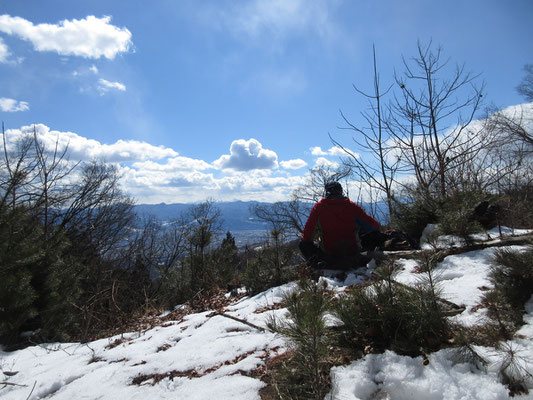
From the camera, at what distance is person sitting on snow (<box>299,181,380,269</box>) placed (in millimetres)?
5285

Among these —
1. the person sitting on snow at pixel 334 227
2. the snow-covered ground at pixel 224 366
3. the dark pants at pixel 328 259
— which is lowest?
the snow-covered ground at pixel 224 366

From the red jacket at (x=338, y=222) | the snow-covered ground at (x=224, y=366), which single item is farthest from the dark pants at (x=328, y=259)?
the snow-covered ground at (x=224, y=366)

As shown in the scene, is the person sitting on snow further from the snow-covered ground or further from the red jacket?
the snow-covered ground

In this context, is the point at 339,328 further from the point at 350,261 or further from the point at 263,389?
the point at 350,261

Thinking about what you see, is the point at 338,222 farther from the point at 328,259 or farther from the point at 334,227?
the point at 328,259

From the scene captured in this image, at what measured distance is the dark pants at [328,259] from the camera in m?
5.00

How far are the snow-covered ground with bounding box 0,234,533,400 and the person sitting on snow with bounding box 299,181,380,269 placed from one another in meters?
0.90

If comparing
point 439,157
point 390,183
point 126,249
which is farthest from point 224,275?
point 126,249

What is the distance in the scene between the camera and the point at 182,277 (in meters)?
7.50

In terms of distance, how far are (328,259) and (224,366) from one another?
10.8 ft

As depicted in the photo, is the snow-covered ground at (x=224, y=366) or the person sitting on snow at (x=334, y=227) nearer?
the snow-covered ground at (x=224, y=366)

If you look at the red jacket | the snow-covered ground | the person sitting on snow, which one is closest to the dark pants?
the person sitting on snow

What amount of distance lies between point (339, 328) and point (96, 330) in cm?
550

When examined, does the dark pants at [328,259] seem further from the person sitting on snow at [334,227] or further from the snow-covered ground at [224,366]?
the snow-covered ground at [224,366]
